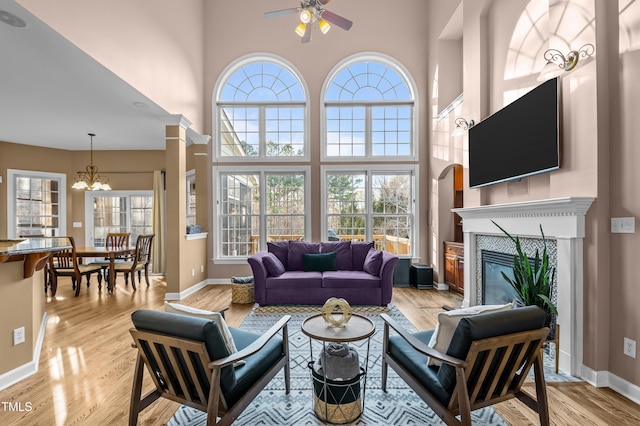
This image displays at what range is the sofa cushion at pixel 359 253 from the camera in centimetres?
493

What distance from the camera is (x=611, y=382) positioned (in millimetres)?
2383

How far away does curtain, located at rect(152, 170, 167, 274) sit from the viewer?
703 centimetres

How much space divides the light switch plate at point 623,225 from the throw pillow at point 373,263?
259 cm

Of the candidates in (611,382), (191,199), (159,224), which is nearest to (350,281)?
(611,382)

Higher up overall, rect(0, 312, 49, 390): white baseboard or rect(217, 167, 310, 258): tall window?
rect(217, 167, 310, 258): tall window

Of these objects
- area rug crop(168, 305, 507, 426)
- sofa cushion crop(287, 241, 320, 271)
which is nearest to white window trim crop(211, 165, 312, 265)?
sofa cushion crop(287, 241, 320, 271)

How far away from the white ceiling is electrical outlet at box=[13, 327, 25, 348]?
2435 millimetres

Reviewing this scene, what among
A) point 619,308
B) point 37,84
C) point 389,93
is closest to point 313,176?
point 389,93

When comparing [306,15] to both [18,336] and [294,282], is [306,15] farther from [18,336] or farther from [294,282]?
[18,336]

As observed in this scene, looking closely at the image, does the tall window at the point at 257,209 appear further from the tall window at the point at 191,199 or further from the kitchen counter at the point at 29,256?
the kitchen counter at the point at 29,256

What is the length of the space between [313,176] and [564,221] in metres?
4.11

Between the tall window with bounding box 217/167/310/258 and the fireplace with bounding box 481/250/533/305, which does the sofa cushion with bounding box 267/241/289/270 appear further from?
the fireplace with bounding box 481/250/533/305

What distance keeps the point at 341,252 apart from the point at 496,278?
83.7 inches

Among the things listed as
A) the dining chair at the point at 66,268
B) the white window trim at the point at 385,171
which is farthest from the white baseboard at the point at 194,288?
the white window trim at the point at 385,171
